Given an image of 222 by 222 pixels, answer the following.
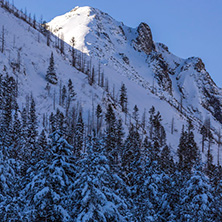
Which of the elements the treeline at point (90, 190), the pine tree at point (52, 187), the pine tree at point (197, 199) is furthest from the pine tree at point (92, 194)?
the pine tree at point (197, 199)

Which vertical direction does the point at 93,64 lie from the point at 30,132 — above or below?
above

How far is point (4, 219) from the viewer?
1761 cm

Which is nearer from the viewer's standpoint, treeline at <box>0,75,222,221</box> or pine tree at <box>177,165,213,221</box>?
treeline at <box>0,75,222,221</box>

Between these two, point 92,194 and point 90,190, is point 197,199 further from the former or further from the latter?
point 90,190

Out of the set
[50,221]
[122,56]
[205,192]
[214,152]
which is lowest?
[50,221]

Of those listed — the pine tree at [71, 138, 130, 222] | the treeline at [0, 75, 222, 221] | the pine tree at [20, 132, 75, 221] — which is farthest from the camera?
the pine tree at [20, 132, 75, 221]

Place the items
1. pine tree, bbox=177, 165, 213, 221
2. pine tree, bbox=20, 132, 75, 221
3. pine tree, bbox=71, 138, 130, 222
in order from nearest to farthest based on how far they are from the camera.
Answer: pine tree, bbox=71, 138, 130, 222 < pine tree, bbox=20, 132, 75, 221 < pine tree, bbox=177, 165, 213, 221

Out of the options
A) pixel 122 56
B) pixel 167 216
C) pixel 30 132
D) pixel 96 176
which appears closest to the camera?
pixel 96 176

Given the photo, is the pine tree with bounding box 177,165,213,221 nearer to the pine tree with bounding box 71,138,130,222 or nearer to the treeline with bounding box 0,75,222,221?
the treeline with bounding box 0,75,222,221

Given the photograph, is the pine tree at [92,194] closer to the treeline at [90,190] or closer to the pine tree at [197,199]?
the treeline at [90,190]

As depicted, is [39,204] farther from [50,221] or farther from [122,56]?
[122,56]

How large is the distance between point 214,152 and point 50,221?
97.3 meters

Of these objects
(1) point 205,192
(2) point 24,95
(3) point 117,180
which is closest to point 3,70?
(2) point 24,95

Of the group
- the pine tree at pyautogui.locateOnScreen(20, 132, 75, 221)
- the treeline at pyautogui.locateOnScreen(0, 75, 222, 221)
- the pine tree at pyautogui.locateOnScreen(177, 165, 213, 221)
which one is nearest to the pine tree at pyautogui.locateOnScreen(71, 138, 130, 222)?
the treeline at pyautogui.locateOnScreen(0, 75, 222, 221)
